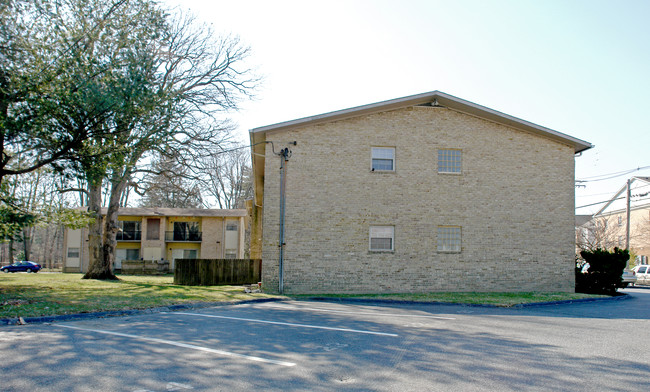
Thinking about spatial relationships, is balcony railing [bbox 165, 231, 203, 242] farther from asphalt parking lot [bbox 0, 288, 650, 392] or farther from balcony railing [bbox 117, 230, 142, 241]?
asphalt parking lot [bbox 0, 288, 650, 392]

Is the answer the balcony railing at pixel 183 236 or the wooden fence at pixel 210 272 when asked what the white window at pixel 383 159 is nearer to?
the wooden fence at pixel 210 272

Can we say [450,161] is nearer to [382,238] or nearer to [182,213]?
[382,238]

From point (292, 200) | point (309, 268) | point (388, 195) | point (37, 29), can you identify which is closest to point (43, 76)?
point (37, 29)

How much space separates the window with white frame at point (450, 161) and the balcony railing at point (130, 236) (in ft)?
116

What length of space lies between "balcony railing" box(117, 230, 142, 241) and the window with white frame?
116 ft

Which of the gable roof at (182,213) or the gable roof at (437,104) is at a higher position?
the gable roof at (437,104)

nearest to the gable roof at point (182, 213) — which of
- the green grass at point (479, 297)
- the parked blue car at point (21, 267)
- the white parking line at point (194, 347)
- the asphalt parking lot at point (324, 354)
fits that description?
the parked blue car at point (21, 267)

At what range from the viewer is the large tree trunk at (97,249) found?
2897cm

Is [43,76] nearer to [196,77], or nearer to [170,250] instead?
[196,77]

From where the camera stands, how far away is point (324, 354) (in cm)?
741

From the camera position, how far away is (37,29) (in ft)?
48.1

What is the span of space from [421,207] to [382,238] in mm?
1977

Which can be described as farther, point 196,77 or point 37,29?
point 196,77

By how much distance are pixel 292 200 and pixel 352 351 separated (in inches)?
483
